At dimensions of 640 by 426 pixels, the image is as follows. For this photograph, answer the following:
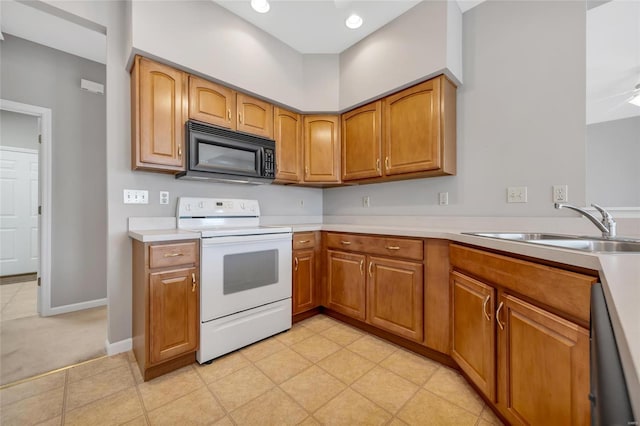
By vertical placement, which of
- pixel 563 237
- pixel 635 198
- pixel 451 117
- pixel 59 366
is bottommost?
pixel 59 366

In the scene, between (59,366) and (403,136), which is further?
(403,136)

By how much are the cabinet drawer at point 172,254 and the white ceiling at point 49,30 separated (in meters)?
2.14

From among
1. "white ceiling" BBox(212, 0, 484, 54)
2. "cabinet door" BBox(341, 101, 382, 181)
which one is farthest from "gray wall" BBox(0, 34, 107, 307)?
"cabinet door" BBox(341, 101, 382, 181)

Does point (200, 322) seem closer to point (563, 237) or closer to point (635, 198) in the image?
point (563, 237)

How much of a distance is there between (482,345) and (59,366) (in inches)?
106

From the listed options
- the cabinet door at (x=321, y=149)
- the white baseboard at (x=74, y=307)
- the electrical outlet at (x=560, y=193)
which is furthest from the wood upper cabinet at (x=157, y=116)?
the electrical outlet at (x=560, y=193)

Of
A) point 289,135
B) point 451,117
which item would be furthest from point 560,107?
point 289,135

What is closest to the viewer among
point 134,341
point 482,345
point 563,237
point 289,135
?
point 482,345

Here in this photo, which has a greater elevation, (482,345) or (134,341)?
(482,345)

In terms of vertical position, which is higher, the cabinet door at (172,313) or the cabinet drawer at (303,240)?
the cabinet drawer at (303,240)

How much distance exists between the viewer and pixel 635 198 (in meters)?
1.69

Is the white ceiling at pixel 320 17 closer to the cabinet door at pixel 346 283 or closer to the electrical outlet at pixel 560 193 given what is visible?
the electrical outlet at pixel 560 193

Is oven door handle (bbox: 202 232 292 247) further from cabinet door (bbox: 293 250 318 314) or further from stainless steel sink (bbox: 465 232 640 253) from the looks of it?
stainless steel sink (bbox: 465 232 640 253)

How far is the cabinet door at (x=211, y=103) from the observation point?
219 cm
